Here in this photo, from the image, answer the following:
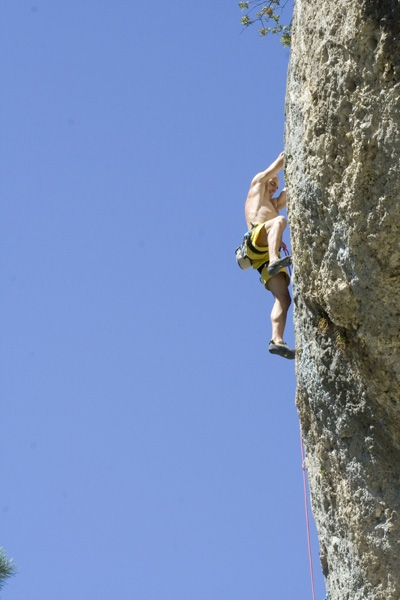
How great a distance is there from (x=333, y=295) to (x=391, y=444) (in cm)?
113

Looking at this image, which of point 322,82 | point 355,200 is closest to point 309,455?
point 355,200

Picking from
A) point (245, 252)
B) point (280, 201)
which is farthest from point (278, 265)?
point (280, 201)

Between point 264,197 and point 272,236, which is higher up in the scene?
point 264,197

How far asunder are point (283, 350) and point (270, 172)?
1.97m

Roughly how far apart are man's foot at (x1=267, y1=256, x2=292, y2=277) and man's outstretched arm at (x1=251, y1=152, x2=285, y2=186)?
1240 millimetres

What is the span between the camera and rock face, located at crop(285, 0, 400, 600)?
22.2 feet

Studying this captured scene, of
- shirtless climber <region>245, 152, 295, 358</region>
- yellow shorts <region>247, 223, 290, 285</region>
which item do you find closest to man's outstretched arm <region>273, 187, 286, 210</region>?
shirtless climber <region>245, 152, 295, 358</region>

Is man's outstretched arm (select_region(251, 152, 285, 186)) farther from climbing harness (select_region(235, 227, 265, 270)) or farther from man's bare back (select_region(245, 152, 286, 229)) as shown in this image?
climbing harness (select_region(235, 227, 265, 270))

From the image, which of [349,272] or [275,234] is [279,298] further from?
[349,272]

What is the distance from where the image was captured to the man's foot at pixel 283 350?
9.09 meters

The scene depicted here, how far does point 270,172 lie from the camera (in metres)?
10.2

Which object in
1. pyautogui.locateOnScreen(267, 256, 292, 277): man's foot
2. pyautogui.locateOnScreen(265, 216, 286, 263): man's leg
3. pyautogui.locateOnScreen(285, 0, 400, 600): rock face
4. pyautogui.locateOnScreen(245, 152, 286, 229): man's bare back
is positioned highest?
pyautogui.locateOnScreen(245, 152, 286, 229): man's bare back

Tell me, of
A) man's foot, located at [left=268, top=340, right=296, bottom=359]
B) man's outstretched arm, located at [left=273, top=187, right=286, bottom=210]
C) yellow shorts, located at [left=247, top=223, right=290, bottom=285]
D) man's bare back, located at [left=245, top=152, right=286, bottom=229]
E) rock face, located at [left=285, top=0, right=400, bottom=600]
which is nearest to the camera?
rock face, located at [left=285, top=0, right=400, bottom=600]

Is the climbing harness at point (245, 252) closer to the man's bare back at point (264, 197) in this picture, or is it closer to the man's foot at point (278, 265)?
the man's bare back at point (264, 197)
